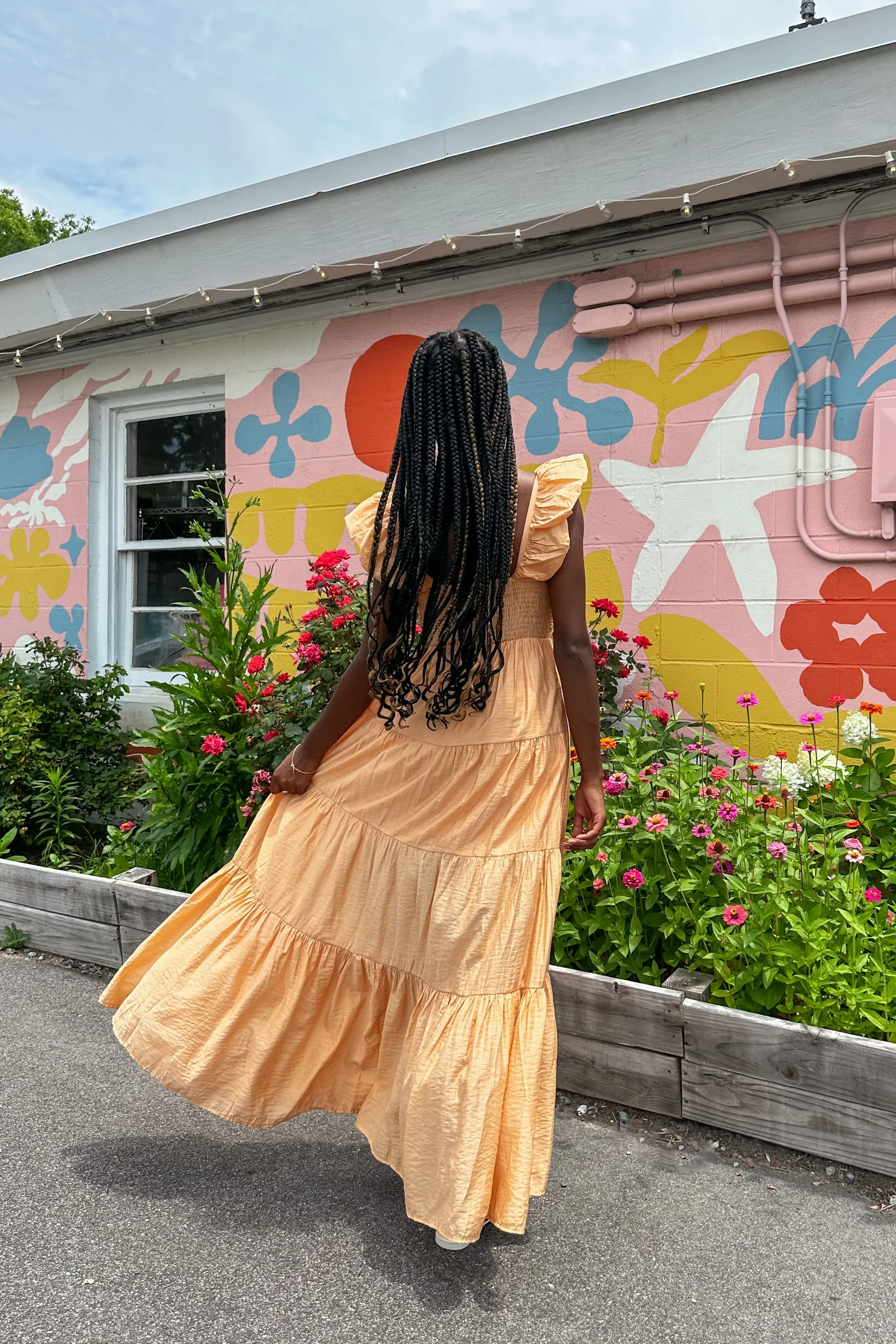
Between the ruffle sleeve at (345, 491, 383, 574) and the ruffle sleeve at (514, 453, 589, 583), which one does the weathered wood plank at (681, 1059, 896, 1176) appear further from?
the ruffle sleeve at (345, 491, 383, 574)

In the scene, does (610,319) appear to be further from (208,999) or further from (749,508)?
(208,999)

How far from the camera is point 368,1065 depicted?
2.28 metres

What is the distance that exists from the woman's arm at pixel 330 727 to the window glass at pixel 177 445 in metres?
3.74

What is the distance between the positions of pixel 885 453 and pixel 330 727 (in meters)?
2.58

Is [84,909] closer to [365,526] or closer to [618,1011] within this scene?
[618,1011]

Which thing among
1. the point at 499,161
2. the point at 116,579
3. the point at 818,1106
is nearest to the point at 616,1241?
the point at 818,1106

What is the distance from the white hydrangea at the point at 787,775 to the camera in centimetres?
316

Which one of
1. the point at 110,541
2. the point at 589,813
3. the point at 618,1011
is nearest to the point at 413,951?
the point at 589,813

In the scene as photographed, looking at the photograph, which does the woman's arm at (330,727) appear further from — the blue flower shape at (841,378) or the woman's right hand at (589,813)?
the blue flower shape at (841,378)

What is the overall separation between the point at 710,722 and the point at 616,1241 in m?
2.37

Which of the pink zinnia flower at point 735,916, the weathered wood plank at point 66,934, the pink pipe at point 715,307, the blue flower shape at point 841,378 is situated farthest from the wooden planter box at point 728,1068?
the pink pipe at point 715,307

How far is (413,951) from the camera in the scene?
2.14 m

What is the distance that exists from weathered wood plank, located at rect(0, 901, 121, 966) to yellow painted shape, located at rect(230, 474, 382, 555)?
2.22 metres

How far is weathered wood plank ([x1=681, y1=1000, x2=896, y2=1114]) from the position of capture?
2.31 metres
